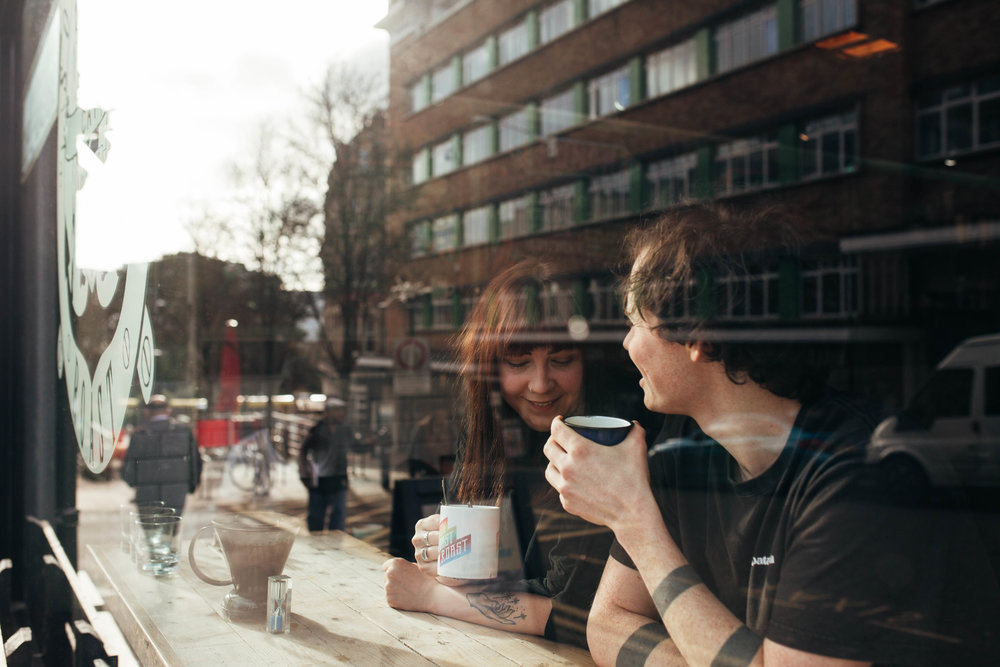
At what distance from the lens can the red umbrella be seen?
424cm

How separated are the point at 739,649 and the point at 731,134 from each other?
18.9ft

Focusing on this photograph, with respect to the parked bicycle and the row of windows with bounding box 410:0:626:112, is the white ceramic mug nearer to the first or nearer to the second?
the parked bicycle

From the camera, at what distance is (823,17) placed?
17.8ft

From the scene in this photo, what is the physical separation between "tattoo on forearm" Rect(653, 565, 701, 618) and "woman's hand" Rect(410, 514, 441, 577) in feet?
1.68

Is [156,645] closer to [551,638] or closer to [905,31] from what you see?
[551,638]

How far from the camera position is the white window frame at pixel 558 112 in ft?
18.4

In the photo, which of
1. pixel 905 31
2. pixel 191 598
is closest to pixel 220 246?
pixel 191 598

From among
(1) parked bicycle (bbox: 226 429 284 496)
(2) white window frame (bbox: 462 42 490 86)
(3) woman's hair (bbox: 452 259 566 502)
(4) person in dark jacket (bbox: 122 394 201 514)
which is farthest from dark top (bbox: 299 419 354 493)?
(3) woman's hair (bbox: 452 259 566 502)

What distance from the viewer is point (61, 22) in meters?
2.69

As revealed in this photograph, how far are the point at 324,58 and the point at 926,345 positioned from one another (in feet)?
12.5

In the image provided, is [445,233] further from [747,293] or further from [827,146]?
[747,293]

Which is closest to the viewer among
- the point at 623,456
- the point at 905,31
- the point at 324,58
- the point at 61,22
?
the point at 623,456

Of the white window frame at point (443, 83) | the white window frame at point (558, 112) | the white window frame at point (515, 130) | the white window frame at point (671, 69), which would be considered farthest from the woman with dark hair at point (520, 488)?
the white window frame at point (671, 69)

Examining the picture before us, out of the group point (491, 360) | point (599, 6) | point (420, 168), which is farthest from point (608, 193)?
point (491, 360)
